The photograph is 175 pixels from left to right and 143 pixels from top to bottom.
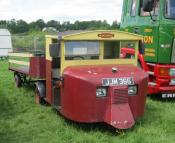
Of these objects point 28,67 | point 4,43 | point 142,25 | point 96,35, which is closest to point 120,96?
point 96,35

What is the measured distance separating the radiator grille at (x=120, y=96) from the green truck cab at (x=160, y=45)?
3106 mm

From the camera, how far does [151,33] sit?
11625 mm

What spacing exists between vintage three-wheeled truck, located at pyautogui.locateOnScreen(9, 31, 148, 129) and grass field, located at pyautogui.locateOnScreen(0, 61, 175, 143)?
0.80ft

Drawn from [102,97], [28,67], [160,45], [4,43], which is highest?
[160,45]

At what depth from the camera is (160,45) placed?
1131cm

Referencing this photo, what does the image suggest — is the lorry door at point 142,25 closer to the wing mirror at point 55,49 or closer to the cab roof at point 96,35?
the cab roof at point 96,35

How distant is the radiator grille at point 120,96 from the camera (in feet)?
27.2

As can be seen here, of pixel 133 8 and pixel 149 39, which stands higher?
pixel 133 8

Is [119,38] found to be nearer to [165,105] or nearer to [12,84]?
[165,105]

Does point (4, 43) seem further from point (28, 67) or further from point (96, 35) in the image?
point (96, 35)

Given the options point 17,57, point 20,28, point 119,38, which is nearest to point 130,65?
point 119,38

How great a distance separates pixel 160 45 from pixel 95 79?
11.7 ft

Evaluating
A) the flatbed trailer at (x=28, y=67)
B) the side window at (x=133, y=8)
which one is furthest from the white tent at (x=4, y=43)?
the side window at (x=133, y=8)

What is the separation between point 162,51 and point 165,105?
1.33 m
